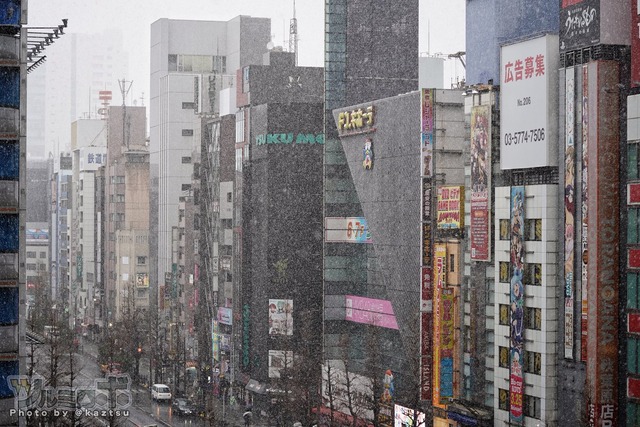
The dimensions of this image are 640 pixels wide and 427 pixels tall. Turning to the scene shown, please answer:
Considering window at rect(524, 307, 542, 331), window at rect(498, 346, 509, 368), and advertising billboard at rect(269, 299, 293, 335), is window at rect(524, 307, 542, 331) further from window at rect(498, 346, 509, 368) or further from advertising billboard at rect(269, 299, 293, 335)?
advertising billboard at rect(269, 299, 293, 335)

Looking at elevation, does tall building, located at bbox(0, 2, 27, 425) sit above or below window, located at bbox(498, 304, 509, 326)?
above

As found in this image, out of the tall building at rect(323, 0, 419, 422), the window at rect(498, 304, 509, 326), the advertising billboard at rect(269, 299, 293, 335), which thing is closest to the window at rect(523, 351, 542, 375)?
the window at rect(498, 304, 509, 326)

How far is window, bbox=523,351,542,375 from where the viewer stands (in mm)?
44250

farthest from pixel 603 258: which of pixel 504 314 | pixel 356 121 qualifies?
pixel 356 121

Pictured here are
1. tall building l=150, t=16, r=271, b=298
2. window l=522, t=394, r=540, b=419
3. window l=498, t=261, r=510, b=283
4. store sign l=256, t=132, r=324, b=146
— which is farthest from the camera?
tall building l=150, t=16, r=271, b=298

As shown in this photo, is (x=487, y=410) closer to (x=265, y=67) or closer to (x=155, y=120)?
(x=265, y=67)

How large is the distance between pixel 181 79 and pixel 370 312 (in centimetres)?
Result: 5501

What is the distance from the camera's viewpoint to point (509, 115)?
45656 mm

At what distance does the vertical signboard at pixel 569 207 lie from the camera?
4188 cm

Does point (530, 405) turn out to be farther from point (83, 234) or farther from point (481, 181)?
point (83, 234)

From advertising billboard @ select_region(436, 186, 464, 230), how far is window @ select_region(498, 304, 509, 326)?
5.65 m

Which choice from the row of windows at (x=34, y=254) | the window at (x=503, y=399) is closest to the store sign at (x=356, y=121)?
the window at (x=503, y=399)

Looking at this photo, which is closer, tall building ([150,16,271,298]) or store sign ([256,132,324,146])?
store sign ([256,132,324,146])

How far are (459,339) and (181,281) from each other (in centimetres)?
4992
